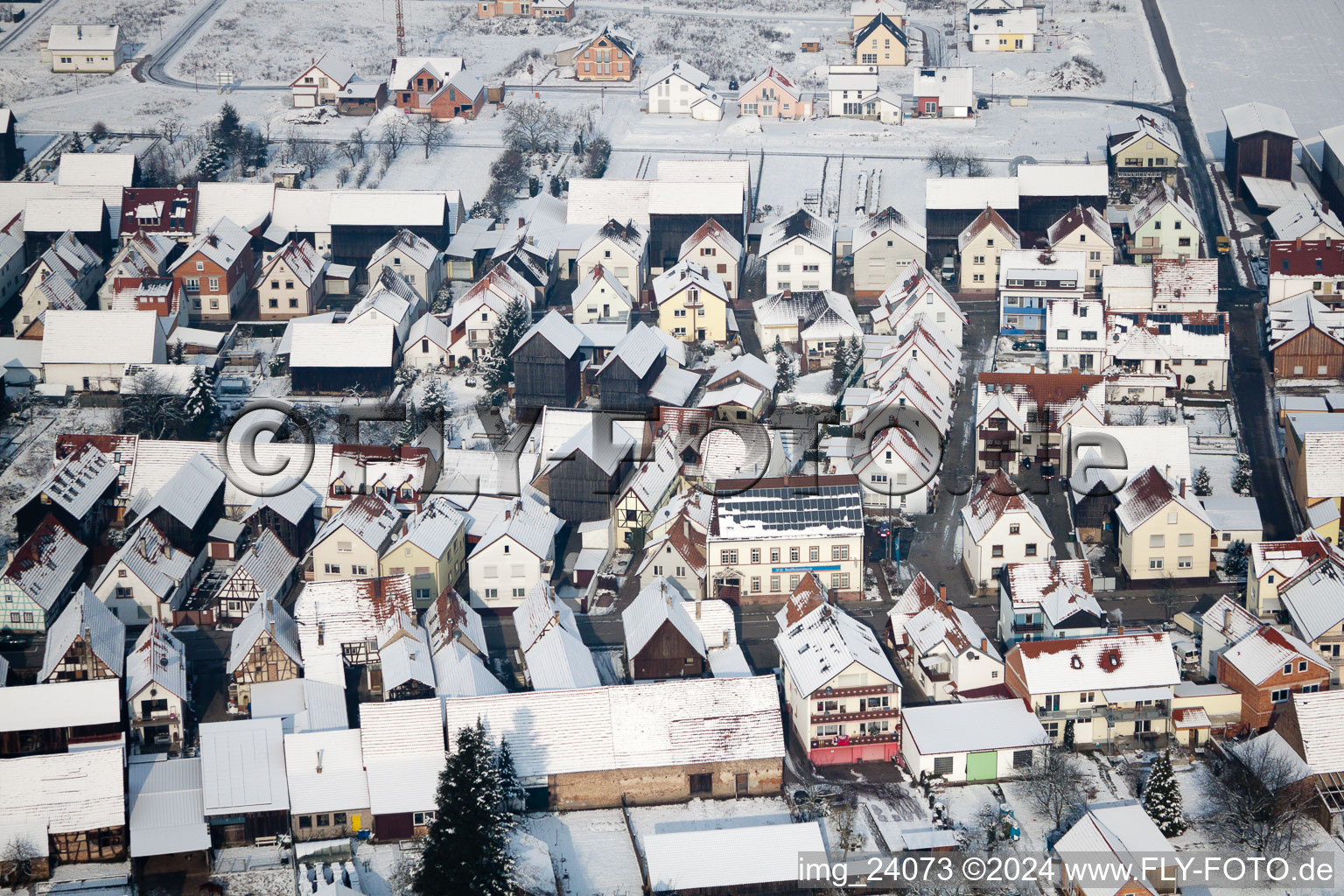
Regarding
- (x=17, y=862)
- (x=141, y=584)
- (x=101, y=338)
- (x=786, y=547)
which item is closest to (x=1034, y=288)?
(x=786, y=547)

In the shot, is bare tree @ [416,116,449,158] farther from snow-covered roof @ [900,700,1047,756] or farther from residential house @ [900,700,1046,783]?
residential house @ [900,700,1046,783]

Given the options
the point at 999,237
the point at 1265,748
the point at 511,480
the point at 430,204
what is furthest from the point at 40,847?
the point at 999,237

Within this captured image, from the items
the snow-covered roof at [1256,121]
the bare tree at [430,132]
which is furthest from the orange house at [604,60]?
the snow-covered roof at [1256,121]

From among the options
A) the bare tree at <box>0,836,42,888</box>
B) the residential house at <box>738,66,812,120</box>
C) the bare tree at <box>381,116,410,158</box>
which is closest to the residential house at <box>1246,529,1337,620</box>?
the bare tree at <box>0,836,42,888</box>

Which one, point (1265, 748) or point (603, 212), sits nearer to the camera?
point (1265, 748)

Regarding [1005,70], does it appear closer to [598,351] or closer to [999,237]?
[999,237]

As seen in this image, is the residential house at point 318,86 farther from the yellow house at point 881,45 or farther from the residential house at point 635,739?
the residential house at point 635,739
